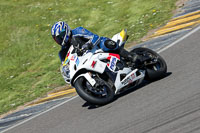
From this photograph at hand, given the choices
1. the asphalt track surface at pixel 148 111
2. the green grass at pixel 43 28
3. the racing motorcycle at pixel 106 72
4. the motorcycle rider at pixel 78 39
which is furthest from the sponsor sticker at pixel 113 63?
the green grass at pixel 43 28

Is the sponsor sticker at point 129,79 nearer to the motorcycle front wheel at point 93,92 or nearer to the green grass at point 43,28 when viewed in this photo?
the motorcycle front wheel at point 93,92

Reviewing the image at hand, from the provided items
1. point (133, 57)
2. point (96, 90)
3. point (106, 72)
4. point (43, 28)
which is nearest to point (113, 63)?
point (106, 72)

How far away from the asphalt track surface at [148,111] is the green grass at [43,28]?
A: 319 centimetres

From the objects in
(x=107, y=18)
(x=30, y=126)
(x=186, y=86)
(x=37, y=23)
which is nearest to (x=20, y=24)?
(x=37, y=23)

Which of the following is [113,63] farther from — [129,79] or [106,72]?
[129,79]

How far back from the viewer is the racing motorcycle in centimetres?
718

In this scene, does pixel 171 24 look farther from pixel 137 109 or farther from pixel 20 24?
pixel 20 24

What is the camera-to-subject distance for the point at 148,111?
6.07m

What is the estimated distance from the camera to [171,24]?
12.7 metres

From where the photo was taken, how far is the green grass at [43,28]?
12523 mm

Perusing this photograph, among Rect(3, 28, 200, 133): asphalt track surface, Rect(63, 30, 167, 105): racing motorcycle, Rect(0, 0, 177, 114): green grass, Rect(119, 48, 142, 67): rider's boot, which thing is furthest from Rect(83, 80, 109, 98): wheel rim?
Rect(0, 0, 177, 114): green grass

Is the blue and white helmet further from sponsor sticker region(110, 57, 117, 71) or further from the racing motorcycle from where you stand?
sponsor sticker region(110, 57, 117, 71)

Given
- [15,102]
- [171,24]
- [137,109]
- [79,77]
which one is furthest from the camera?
[171,24]

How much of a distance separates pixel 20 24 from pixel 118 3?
15.7 feet
